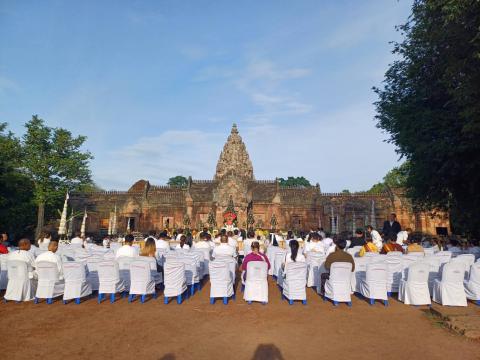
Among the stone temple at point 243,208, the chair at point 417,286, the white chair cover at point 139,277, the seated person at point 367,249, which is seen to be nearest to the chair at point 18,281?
the white chair cover at point 139,277

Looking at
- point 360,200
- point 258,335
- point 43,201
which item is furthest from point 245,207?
point 258,335

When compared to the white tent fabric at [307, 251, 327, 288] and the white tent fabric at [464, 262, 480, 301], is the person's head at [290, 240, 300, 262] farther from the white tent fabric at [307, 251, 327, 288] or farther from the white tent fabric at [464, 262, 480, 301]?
the white tent fabric at [464, 262, 480, 301]

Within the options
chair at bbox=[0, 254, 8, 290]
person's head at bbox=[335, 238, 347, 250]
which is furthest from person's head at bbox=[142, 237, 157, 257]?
person's head at bbox=[335, 238, 347, 250]

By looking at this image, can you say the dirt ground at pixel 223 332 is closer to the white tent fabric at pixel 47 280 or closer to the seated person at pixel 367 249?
the white tent fabric at pixel 47 280

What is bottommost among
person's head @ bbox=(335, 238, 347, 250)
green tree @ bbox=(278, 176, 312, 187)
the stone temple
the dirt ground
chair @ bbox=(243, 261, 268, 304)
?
the dirt ground

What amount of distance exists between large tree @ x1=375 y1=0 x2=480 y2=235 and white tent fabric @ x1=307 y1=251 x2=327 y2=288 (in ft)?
23.2

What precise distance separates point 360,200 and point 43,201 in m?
29.5

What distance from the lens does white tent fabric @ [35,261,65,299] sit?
7848 millimetres

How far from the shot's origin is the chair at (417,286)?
25.9ft

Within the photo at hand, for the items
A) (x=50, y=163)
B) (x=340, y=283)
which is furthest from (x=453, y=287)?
(x=50, y=163)

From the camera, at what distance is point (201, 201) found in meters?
35.3

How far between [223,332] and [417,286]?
5.13 metres

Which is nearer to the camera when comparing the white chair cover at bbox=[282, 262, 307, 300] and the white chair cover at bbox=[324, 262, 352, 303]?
the white chair cover at bbox=[324, 262, 352, 303]

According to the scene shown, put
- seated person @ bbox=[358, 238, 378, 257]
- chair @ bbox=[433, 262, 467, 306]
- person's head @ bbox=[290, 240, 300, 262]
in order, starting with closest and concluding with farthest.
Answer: chair @ bbox=[433, 262, 467, 306] < person's head @ bbox=[290, 240, 300, 262] < seated person @ bbox=[358, 238, 378, 257]
